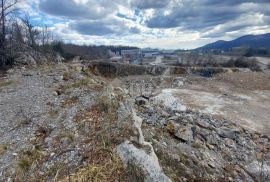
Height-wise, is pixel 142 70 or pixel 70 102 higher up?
pixel 70 102

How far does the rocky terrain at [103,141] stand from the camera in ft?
15.9

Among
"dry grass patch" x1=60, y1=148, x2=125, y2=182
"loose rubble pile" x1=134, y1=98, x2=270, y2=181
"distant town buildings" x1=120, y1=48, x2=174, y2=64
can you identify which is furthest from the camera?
"distant town buildings" x1=120, y1=48, x2=174, y2=64

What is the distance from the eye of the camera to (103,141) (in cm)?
550

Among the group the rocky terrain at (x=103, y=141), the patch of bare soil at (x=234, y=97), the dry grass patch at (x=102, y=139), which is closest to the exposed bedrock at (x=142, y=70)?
the patch of bare soil at (x=234, y=97)

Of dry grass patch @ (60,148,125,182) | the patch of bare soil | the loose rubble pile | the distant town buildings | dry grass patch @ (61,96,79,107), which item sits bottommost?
the distant town buildings

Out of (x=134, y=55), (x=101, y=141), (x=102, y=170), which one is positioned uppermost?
(x=101, y=141)

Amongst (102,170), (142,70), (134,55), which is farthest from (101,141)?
(134,55)

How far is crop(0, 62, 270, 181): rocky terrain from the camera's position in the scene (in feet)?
15.9

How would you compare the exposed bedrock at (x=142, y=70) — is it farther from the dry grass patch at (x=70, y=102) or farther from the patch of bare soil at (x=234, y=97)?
the dry grass patch at (x=70, y=102)

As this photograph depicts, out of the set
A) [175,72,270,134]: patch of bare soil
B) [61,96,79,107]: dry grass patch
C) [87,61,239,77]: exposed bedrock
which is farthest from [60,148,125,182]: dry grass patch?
[87,61,239,77]: exposed bedrock

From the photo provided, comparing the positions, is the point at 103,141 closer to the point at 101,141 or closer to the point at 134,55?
the point at 101,141

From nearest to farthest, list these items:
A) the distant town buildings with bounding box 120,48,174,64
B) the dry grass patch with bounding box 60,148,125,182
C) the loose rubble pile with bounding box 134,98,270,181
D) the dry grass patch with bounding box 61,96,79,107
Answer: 1. the dry grass patch with bounding box 60,148,125,182
2. the loose rubble pile with bounding box 134,98,270,181
3. the dry grass patch with bounding box 61,96,79,107
4. the distant town buildings with bounding box 120,48,174,64

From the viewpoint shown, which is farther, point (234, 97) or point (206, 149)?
point (234, 97)

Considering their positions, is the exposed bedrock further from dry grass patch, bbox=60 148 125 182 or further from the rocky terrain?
dry grass patch, bbox=60 148 125 182
